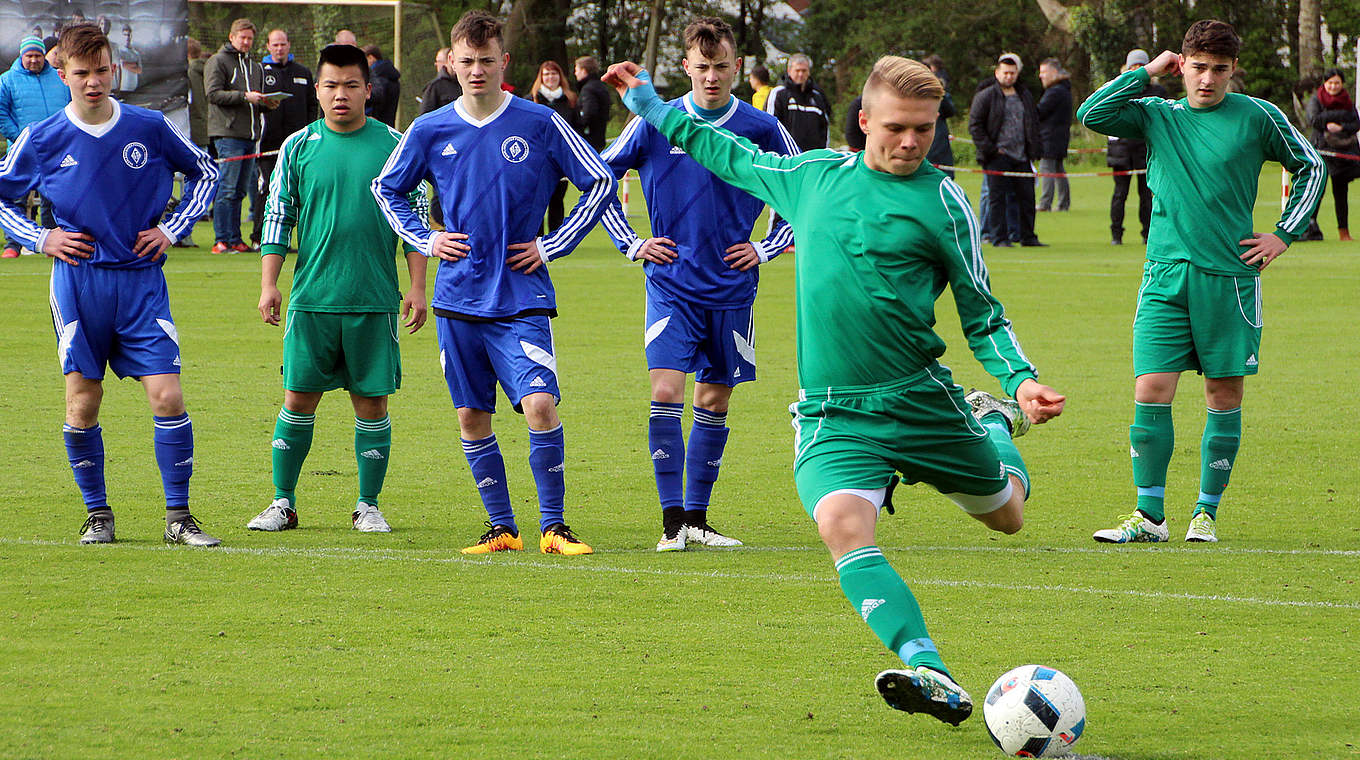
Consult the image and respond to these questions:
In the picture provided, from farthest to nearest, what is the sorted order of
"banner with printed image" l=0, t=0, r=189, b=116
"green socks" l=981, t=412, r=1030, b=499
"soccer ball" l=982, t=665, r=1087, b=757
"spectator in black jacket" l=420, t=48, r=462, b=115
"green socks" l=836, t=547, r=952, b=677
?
"banner with printed image" l=0, t=0, r=189, b=116 → "spectator in black jacket" l=420, t=48, r=462, b=115 → "green socks" l=981, t=412, r=1030, b=499 → "green socks" l=836, t=547, r=952, b=677 → "soccer ball" l=982, t=665, r=1087, b=757

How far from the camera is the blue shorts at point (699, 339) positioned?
7035mm

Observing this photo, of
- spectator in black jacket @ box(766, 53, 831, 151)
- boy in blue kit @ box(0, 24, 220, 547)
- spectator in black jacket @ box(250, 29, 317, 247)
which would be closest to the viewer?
boy in blue kit @ box(0, 24, 220, 547)

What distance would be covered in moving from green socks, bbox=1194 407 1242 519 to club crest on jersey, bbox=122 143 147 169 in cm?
468

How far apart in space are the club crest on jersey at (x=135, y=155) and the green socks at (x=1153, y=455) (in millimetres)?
4358

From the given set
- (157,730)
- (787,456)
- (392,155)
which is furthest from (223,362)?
(157,730)

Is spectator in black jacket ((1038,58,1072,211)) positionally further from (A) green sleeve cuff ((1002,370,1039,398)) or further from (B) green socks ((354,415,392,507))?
(A) green sleeve cuff ((1002,370,1039,398))

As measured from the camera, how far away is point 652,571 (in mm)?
6492

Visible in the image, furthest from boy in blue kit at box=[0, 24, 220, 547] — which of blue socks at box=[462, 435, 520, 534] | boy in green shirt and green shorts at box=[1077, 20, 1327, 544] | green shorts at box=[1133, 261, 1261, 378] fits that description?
green shorts at box=[1133, 261, 1261, 378]

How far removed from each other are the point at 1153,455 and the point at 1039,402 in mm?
3170

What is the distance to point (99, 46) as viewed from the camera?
6.77 metres

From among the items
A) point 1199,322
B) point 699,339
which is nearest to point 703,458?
point 699,339

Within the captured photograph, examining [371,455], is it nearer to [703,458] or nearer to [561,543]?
[561,543]

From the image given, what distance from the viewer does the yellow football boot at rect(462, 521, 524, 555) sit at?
687cm

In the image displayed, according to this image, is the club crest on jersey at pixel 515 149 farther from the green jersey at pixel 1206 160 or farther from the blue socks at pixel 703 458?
the green jersey at pixel 1206 160
